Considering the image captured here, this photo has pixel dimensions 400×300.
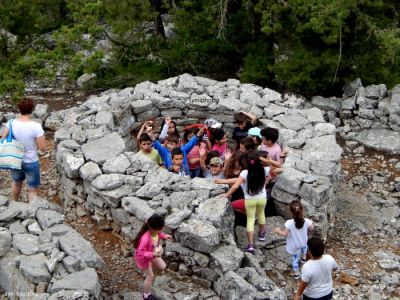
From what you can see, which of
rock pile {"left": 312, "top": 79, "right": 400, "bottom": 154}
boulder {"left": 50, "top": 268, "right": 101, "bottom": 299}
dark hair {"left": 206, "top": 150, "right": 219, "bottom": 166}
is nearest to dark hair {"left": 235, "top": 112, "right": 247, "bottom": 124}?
dark hair {"left": 206, "top": 150, "right": 219, "bottom": 166}

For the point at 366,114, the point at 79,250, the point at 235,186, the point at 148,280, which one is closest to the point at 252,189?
the point at 235,186

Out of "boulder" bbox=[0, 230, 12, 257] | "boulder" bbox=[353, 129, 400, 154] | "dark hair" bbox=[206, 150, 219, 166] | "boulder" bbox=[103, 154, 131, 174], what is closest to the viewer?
"boulder" bbox=[0, 230, 12, 257]

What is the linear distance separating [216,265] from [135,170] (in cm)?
218

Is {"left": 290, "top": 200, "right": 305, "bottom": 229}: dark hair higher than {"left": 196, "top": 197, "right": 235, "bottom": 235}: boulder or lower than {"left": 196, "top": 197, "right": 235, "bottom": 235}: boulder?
higher

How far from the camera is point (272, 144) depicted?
8844mm

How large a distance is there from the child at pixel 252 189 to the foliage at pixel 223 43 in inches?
218

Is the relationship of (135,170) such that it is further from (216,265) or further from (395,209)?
(395,209)

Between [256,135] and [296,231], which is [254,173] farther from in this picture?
[256,135]

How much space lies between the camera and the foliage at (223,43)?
1255 cm

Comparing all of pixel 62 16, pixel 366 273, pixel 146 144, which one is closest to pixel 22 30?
pixel 62 16

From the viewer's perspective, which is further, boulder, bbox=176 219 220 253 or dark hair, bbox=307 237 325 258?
boulder, bbox=176 219 220 253

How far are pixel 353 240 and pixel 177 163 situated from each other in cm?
306

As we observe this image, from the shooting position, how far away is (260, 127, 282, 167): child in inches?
341

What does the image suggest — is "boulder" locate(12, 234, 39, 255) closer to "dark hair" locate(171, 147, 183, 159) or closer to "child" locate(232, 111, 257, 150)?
"dark hair" locate(171, 147, 183, 159)
